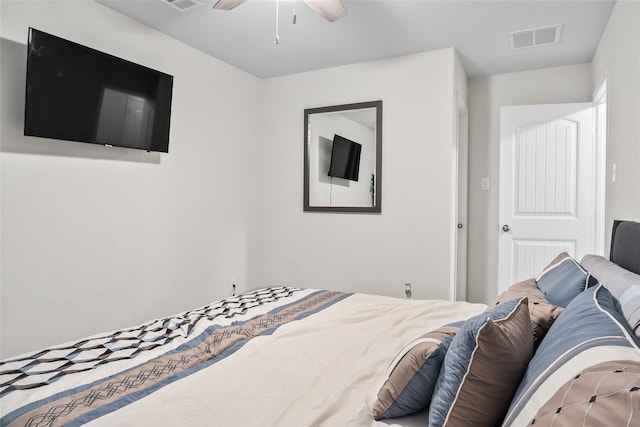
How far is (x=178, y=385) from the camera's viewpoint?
4.32ft

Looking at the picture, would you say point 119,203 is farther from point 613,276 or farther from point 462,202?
point 462,202

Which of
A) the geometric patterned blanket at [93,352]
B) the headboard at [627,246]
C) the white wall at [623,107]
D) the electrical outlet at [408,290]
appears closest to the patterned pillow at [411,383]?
the geometric patterned blanket at [93,352]

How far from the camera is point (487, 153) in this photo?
13.8ft

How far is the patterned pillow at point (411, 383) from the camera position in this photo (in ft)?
3.62

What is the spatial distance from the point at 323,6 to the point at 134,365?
205cm

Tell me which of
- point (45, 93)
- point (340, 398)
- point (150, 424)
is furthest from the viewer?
point (45, 93)

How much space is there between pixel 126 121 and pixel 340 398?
2.30 meters

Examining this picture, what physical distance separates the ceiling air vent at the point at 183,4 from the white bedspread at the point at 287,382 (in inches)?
81.0

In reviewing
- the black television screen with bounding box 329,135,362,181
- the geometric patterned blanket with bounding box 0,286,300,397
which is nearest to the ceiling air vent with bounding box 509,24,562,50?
the black television screen with bounding box 329,135,362,181

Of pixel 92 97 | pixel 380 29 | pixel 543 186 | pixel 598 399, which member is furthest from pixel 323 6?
pixel 543 186

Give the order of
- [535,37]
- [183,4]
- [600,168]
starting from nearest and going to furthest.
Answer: [183,4] < [535,37] < [600,168]

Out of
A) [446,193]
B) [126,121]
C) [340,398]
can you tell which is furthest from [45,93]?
[446,193]

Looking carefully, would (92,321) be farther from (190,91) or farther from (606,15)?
(606,15)

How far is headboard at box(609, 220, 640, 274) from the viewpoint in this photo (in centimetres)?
168
